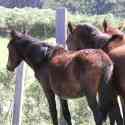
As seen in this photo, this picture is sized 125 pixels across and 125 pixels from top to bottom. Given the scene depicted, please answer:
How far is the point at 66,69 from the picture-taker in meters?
6.11

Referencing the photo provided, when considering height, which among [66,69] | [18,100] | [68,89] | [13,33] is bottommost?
[18,100]

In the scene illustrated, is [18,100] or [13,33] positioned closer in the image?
[13,33]

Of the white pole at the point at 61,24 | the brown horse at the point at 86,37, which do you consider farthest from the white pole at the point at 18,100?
the brown horse at the point at 86,37

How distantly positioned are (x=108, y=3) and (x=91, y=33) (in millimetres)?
24453

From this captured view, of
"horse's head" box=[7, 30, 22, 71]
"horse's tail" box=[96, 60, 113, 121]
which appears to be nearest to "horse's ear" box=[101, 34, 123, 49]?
"horse's tail" box=[96, 60, 113, 121]

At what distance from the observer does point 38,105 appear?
7.86 m

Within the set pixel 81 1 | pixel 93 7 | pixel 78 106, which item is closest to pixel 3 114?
pixel 78 106

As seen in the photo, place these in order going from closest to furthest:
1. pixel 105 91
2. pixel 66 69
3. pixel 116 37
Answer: pixel 105 91 → pixel 66 69 → pixel 116 37

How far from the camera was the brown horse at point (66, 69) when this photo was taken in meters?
5.87

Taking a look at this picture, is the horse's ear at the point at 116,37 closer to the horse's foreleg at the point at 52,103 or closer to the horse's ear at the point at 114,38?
the horse's ear at the point at 114,38

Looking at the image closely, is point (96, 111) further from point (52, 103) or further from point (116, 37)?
point (116, 37)

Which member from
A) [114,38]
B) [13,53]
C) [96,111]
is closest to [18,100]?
[13,53]

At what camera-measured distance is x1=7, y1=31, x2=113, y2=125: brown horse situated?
5.87 metres

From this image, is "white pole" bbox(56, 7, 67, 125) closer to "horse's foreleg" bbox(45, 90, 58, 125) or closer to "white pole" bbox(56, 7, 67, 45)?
"white pole" bbox(56, 7, 67, 45)
